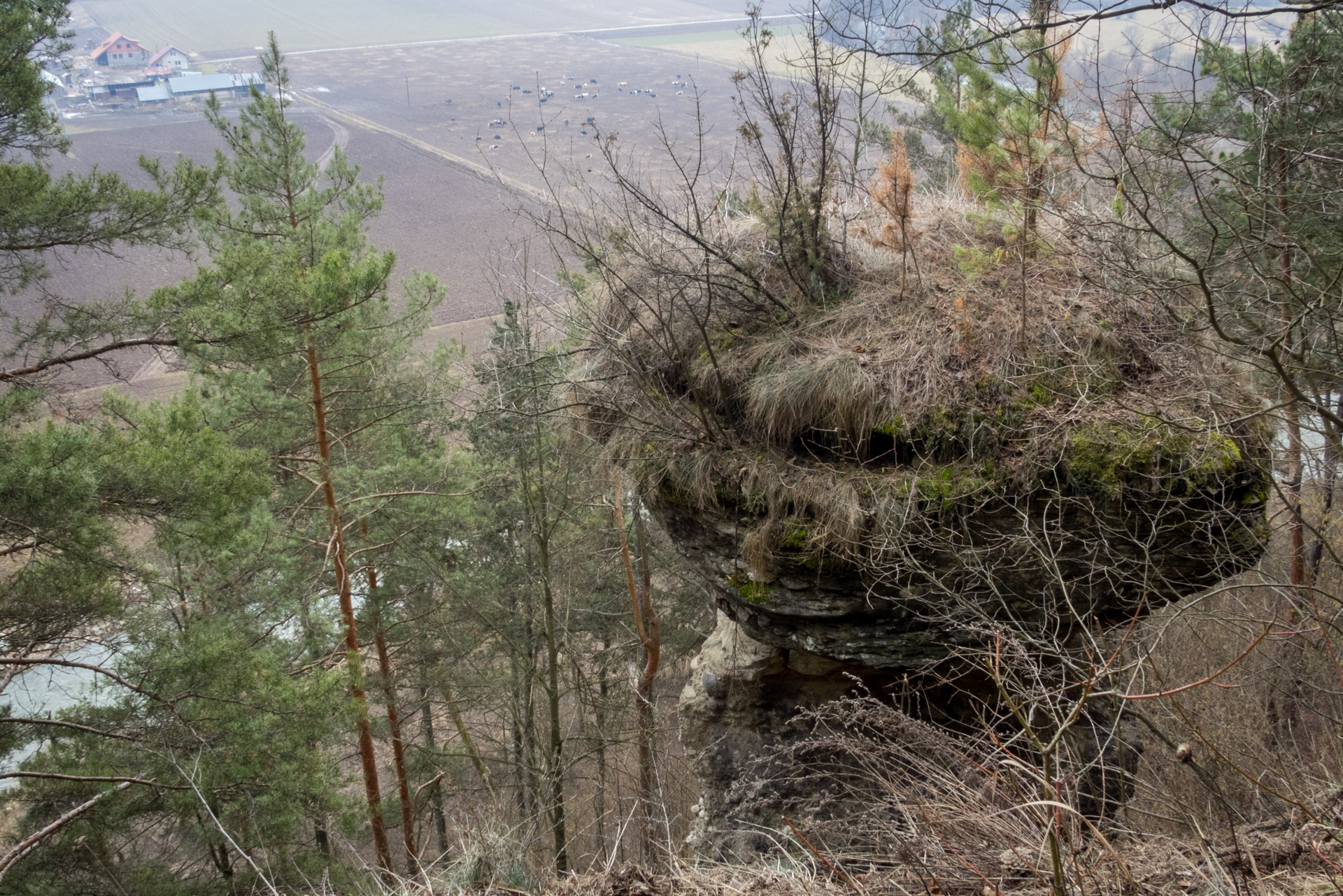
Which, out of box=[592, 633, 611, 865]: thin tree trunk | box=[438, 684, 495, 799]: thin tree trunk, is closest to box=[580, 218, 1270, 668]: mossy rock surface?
box=[592, 633, 611, 865]: thin tree trunk

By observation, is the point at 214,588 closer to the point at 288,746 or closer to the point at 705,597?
the point at 288,746

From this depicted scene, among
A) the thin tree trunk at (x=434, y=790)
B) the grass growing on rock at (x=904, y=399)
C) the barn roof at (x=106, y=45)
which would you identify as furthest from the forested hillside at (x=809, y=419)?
the barn roof at (x=106, y=45)

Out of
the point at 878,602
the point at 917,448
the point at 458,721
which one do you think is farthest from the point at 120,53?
the point at 878,602

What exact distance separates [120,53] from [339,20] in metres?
10.2

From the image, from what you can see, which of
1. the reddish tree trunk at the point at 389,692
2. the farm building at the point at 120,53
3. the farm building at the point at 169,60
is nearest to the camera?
the reddish tree trunk at the point at 389,692

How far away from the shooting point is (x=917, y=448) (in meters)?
5.21

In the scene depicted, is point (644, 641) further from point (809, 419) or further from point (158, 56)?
point (158, 56)

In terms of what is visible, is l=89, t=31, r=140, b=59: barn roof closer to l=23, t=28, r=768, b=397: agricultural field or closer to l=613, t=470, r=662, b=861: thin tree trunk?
l=23, t=28, r=768, b=397: agricultural field

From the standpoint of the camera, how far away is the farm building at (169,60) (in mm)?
25859

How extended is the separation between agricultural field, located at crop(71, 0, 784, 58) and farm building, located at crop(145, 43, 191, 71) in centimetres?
241

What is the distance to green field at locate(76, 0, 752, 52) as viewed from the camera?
31016mm

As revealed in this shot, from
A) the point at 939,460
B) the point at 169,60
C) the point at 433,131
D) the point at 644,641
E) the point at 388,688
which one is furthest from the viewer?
the point at 169,60

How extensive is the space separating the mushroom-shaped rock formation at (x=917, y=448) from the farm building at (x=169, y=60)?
2735 cm

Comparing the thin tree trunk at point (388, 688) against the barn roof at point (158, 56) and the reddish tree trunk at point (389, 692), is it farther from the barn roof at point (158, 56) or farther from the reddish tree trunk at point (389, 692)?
the barn roof at point (158, 56)
